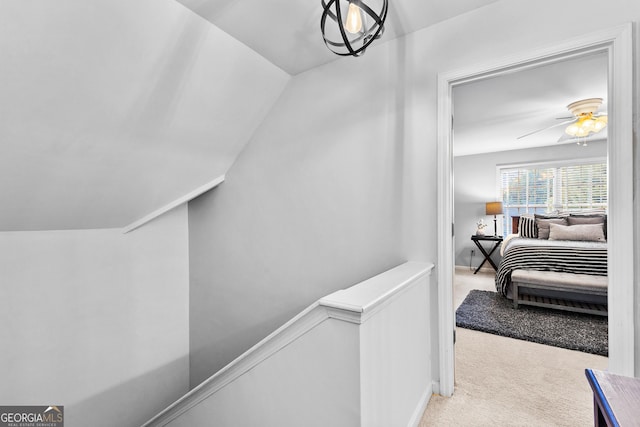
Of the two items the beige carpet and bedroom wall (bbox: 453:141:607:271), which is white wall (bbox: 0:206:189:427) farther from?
bedroom wall (bbox: 453:141:607:271)

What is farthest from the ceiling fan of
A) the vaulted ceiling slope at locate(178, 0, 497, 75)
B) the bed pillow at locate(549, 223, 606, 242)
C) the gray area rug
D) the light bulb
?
the light bulb

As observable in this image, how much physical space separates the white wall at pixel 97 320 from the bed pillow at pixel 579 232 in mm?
4980

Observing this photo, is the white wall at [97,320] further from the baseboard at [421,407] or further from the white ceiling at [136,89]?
the baseboard at [421,407]

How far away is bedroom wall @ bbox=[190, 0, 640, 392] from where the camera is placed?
1.69 metres

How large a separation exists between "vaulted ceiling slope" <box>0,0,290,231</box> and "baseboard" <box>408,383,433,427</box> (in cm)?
227

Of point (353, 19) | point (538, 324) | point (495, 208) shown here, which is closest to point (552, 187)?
point (495, 208)

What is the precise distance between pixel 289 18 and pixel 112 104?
114 centimetres

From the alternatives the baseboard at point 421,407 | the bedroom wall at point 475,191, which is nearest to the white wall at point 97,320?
the baseboard at point 421,407

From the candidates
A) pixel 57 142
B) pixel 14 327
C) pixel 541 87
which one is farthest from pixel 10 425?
pixel 541 87

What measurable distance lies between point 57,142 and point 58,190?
0.40m

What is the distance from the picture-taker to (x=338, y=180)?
2236 millimetres

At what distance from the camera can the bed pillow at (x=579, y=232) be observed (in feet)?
13.5

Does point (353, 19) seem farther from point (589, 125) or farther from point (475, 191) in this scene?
point (475, 191)

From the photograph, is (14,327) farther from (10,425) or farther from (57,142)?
(57,142)
